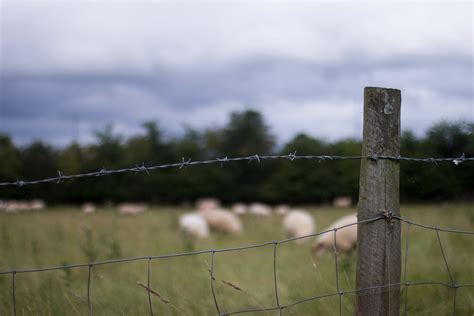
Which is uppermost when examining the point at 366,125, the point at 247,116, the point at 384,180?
the point at 247,116

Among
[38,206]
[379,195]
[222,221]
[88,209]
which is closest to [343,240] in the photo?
[222,221]

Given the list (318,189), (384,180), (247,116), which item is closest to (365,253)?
(384,180)

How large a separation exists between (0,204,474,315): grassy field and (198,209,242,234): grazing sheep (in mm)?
2515

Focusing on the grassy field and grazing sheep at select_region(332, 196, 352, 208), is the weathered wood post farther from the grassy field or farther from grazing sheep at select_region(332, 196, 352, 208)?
grazing sheep at select_region(332, 196, 352, 208)

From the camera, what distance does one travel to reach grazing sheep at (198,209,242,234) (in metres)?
15.6

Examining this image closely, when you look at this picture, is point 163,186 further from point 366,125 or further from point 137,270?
point 366,125

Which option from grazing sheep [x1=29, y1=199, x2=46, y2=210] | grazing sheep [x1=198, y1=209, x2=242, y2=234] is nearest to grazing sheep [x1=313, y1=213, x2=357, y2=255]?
grazing sheep [x1=198, y1=209, x2=242, y2=234]

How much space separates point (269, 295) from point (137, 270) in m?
2.75

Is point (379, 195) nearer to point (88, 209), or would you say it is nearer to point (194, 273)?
point (194, 273)

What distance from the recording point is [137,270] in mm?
7375

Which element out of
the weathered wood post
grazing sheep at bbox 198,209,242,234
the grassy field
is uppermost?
the weathered wood post

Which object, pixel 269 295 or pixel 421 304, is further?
pixel 269 295

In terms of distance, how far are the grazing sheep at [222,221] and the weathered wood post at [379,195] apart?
12.4 meters

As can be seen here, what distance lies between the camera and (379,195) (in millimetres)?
2754
